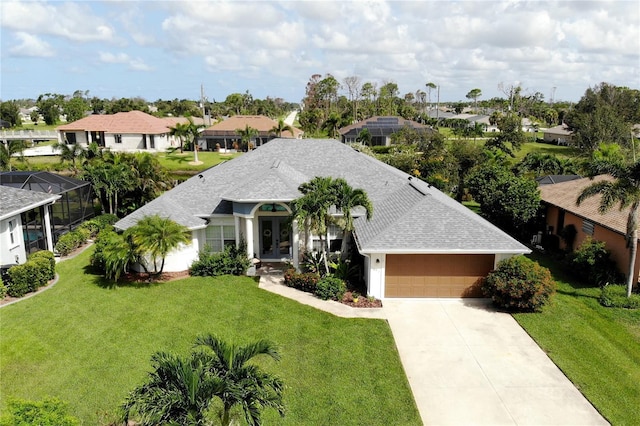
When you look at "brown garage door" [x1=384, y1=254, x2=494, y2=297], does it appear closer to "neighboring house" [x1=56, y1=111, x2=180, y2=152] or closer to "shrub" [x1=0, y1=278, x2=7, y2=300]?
"shrub" [x1=0, y1=278, x2=7, y2=300]

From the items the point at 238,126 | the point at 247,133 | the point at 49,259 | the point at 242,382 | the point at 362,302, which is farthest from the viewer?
the point at 238,126

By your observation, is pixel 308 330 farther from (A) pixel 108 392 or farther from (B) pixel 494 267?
(B) pixel 494 267

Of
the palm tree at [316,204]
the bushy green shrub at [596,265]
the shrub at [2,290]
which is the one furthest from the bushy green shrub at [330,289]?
the shrub at [2,290]

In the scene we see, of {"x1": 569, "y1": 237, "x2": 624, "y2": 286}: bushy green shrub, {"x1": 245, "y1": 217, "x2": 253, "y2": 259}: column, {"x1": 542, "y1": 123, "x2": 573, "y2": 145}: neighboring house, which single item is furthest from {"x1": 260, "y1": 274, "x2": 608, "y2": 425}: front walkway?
{"x1": 542, "y1": 123, "x2": 573, "y2": 145}: neighboring house

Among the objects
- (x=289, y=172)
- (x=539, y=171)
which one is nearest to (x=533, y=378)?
(x=289, y=172)

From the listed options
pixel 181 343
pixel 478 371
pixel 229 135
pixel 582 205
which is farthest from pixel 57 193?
pixel 229 135

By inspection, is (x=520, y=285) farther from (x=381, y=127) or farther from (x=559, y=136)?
(x=559, y=136)
